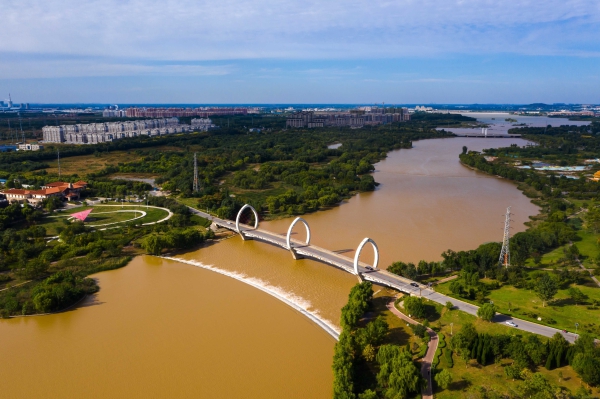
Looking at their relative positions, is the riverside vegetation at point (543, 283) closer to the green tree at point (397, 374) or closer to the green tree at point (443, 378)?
the green tree at point (443, 378)

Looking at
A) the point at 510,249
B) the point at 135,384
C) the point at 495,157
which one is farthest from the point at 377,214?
the point at 495,157

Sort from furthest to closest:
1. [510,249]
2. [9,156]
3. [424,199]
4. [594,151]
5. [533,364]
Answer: [594,151] < [9,156] < [424,199] < [510,249] < [533,364]

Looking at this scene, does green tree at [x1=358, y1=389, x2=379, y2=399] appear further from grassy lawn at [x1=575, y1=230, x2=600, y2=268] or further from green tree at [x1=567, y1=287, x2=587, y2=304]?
grassy lawn at [x1=575, y1=230, x2=600, y2=268]

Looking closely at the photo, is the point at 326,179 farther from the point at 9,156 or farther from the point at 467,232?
the point at 9,156

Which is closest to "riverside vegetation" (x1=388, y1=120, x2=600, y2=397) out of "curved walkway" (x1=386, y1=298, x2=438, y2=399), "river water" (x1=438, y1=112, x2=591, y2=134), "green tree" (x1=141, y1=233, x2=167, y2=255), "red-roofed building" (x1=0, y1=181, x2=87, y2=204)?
"curved walkway" (x1=386, y1=298, x2=438, y2=399)

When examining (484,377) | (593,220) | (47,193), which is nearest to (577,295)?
(484,377)
